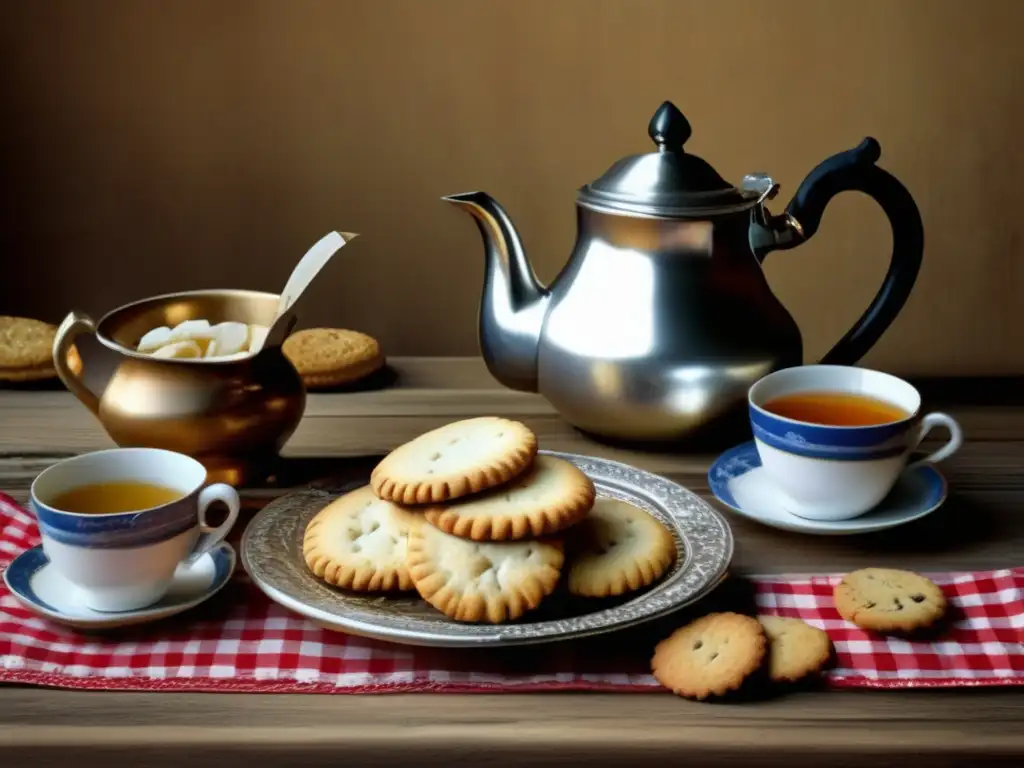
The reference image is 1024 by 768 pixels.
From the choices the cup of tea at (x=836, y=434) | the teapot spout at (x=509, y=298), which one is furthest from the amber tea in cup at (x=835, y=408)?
the teapot spout at (x=509, y=298)

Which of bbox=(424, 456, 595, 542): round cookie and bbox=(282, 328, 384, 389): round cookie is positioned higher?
bbox=(424, 456, 595, 542): round cookie

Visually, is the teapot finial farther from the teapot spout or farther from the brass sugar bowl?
the brass sugar bowl

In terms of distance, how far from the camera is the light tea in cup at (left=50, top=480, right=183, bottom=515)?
28.0 inches

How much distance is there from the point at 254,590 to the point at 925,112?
3.78 feet

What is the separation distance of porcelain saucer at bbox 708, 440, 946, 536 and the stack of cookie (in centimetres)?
10

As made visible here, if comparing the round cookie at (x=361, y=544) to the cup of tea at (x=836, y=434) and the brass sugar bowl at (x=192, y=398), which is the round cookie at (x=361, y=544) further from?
the cup of tea at (x=836, y=434)

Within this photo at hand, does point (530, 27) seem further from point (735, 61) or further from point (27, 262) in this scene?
point (27, 262)

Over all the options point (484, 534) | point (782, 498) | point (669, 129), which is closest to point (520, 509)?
point (484, 534)

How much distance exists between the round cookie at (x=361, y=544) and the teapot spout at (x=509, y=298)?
9.3 inches

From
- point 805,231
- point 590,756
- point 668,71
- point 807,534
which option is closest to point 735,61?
point 668,71

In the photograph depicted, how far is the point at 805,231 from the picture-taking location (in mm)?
923

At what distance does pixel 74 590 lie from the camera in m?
0.71

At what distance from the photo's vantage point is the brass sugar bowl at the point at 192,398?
0.83 meters

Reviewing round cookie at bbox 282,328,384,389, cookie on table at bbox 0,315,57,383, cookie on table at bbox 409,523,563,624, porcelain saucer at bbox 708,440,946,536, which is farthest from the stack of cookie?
cookie on table at bbox 0,315,57,383
